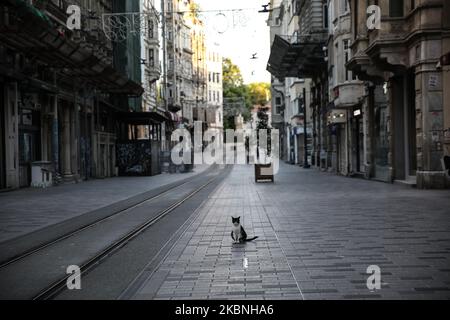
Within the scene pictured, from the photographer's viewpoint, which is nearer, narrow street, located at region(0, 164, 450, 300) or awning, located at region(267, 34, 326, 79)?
narrow street, located at region(0, 164, 450, 300)

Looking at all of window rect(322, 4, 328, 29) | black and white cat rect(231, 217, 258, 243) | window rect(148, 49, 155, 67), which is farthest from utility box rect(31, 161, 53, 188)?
window rect(148, 49, 155, 67)

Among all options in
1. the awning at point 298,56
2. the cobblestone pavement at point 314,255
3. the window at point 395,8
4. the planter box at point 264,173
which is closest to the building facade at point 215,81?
the awning at point 298,56

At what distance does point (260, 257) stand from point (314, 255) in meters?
0.74

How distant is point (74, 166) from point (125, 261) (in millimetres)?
27993

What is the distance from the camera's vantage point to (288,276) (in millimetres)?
7492

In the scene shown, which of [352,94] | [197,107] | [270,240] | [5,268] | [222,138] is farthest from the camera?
[222,138]

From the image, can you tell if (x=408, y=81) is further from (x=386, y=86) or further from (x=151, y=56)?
(x=151, y=56)

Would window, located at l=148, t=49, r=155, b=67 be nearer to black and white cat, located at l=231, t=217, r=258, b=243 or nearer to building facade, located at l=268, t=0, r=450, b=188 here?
building facade, located at l=268, t=0, r=450, b=188

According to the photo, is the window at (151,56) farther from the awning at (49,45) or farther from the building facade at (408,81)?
the building facade at (408,81)

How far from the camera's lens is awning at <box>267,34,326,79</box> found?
135 feet

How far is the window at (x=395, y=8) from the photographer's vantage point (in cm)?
2343

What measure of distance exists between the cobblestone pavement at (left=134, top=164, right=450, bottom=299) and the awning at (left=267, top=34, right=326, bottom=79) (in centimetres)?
2632

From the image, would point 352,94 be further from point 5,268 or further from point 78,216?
point 5,268
